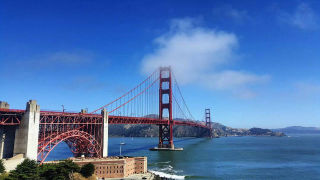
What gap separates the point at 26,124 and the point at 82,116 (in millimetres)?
16722

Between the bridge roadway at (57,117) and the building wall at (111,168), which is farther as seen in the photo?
the building wall at (111,168)

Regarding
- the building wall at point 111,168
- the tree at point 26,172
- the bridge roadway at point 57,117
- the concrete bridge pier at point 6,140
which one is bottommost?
the building wall at point 111,168

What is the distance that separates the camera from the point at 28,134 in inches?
2148

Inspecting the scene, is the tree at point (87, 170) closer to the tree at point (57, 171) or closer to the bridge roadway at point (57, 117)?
the tree at point (57, 171)

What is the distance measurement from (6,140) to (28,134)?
17.5ft

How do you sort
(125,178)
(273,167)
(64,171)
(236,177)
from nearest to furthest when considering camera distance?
(64,171) → (125,178) → (236,177) → (273,167)

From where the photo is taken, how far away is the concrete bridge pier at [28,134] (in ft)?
179

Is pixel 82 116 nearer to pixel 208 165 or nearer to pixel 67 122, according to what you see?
pixel 67 122

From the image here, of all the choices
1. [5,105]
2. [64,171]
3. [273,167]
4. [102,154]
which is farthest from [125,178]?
[273,167]

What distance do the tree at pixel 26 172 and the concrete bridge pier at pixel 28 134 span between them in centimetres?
1235

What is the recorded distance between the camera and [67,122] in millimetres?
67812

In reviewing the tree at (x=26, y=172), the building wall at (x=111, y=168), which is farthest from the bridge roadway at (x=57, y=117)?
the tree at (x=26, y=172)

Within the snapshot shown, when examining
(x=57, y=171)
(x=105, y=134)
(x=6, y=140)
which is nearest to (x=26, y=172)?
(x=57, y=171)

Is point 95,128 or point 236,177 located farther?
point 95,128
